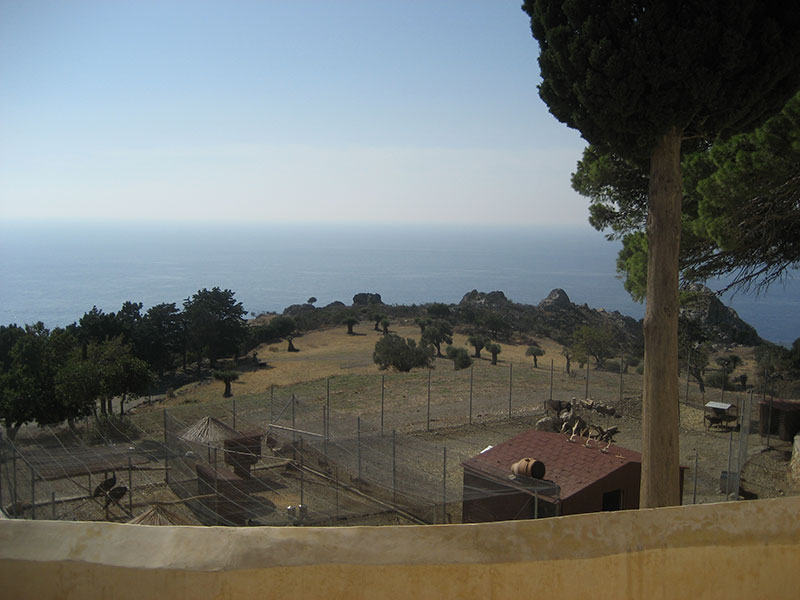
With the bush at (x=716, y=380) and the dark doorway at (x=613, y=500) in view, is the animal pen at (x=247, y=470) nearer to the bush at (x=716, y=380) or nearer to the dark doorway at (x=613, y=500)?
the dark doorway at (x=613, y=500)

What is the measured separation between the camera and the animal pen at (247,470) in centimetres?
1302

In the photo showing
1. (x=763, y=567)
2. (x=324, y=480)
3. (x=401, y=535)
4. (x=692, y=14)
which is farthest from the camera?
(x=324, y=480)

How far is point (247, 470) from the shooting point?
15555mm

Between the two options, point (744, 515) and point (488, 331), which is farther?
point (488, 331)

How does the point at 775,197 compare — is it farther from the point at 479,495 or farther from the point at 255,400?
the point at 255,400

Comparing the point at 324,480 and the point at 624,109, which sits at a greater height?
the point at 624,109

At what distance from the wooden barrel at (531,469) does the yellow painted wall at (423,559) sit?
906cm

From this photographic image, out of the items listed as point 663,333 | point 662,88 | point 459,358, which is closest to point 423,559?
point 663,333

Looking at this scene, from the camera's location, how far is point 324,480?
52.7ft

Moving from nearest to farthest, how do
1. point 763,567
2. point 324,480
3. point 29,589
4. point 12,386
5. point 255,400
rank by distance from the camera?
point 29,589
point 763,567
point 324,480
point 12,386
point 255,400

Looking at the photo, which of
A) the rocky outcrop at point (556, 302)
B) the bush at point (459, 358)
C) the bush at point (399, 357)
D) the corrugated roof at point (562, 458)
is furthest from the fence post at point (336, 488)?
the rocky outcrop at point (556, 302)

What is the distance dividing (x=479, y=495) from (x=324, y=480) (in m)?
5.05

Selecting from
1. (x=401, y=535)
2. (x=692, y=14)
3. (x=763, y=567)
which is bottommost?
(x=763, y=567)

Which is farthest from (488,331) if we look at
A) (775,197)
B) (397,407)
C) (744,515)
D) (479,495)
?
(744,515)
